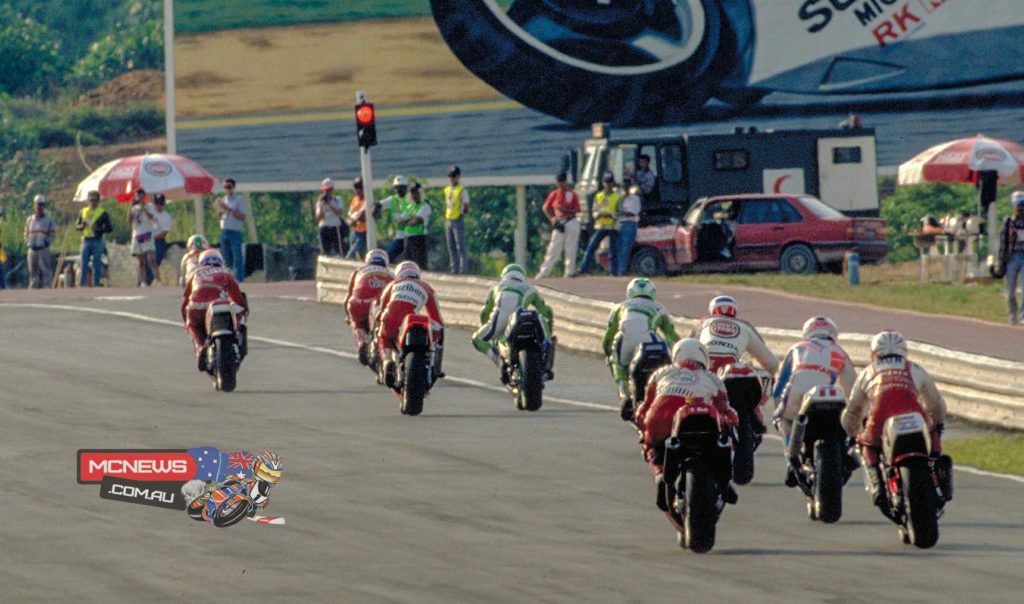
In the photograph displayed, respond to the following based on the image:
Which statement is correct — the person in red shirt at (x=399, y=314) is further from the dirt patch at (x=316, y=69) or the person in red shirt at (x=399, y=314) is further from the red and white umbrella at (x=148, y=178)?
the dirt patch at (x=316, y=69)

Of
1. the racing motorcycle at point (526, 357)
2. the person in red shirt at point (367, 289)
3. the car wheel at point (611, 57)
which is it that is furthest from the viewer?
the car wheel at point (611, 57)

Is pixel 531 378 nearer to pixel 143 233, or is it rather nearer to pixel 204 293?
pixel 204 293

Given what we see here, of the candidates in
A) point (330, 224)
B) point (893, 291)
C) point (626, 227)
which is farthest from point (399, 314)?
point (330, 224)

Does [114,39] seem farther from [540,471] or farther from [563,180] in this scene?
[540,471]

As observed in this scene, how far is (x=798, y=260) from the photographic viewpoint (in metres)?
33.5

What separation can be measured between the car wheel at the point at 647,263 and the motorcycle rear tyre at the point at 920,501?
21.1 metres

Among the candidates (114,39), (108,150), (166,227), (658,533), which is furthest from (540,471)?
(114,39)

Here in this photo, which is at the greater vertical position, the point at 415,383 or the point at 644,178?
the point at 644,178

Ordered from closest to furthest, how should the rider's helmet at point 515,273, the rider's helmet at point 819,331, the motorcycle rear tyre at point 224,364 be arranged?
1. the rider's helmet at point 819,331
2. the rider's helmet at point 515,273
3. the motorcycle rear tyre at point 224,364

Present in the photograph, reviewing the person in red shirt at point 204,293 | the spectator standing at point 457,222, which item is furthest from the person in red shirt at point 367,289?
the spectator standing at point 457,222

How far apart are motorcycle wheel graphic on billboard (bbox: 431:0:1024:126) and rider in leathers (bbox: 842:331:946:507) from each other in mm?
31427

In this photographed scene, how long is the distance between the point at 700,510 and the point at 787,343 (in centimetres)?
1046

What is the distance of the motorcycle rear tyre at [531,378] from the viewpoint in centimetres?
1967

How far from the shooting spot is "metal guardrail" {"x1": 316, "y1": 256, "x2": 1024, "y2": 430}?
1900cm
